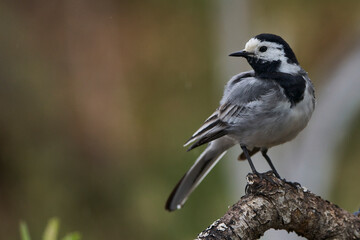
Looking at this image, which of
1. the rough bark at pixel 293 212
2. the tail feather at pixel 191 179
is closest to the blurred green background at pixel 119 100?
the tail feather at pixel 191 179

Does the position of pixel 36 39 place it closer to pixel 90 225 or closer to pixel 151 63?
pixel 151 63

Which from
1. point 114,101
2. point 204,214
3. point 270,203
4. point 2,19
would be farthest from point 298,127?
point 2,19

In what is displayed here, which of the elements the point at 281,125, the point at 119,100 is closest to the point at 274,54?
the point at 281,125

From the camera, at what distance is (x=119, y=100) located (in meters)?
9.44

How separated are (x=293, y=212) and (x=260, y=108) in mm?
1016

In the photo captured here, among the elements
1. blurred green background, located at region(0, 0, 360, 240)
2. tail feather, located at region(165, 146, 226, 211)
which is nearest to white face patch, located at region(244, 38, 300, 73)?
tail feather, located at region(165, 146, 226, 211)

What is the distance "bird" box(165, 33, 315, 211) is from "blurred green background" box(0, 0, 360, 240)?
5.18 m

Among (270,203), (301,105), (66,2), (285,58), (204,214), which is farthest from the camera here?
A: (66,2)

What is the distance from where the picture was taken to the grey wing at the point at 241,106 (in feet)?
11.4

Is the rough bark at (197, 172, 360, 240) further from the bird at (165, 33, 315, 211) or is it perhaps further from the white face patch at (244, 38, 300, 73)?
the white face patch at (244, 38, 300, 73)

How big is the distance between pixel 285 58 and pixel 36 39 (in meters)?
6.49

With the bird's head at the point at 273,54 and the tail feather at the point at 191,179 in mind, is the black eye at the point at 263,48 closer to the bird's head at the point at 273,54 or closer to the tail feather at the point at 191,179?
the bird's head at the point at 273,54

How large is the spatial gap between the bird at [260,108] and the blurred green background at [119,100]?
5.18 metres

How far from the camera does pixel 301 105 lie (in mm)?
3434
